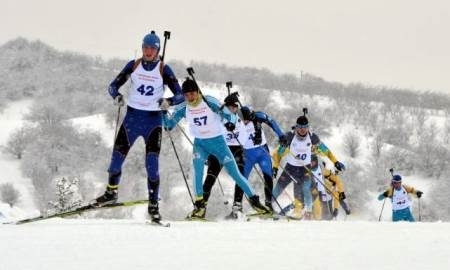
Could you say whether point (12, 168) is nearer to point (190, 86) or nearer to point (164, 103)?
point (190, 86)

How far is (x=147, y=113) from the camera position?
6.70 m

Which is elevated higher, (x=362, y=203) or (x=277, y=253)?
(x=277, y=253)

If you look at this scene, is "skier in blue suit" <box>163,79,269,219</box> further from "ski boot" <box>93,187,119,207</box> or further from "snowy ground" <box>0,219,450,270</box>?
"snowy ground" <box>0,219,450,270</box>

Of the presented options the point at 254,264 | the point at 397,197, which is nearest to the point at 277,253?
the point at 254,264

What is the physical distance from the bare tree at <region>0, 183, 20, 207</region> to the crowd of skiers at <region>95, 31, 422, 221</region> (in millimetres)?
36803

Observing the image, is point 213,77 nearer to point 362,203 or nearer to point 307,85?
point 307,85

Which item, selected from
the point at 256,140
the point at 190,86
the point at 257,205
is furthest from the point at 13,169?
the point at 190,86

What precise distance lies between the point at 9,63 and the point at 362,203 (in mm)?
85933

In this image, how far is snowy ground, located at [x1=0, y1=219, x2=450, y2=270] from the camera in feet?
13.3

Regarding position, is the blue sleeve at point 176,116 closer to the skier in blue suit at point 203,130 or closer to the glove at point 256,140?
the skier in blue suit at point 203,130

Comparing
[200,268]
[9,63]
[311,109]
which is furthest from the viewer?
[9,63]

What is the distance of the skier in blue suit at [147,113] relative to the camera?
660cm

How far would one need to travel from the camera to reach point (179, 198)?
47.1 meters

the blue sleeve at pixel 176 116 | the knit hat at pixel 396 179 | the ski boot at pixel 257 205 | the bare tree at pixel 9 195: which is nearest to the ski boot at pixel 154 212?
the blue sleeve at pixel 176 116
